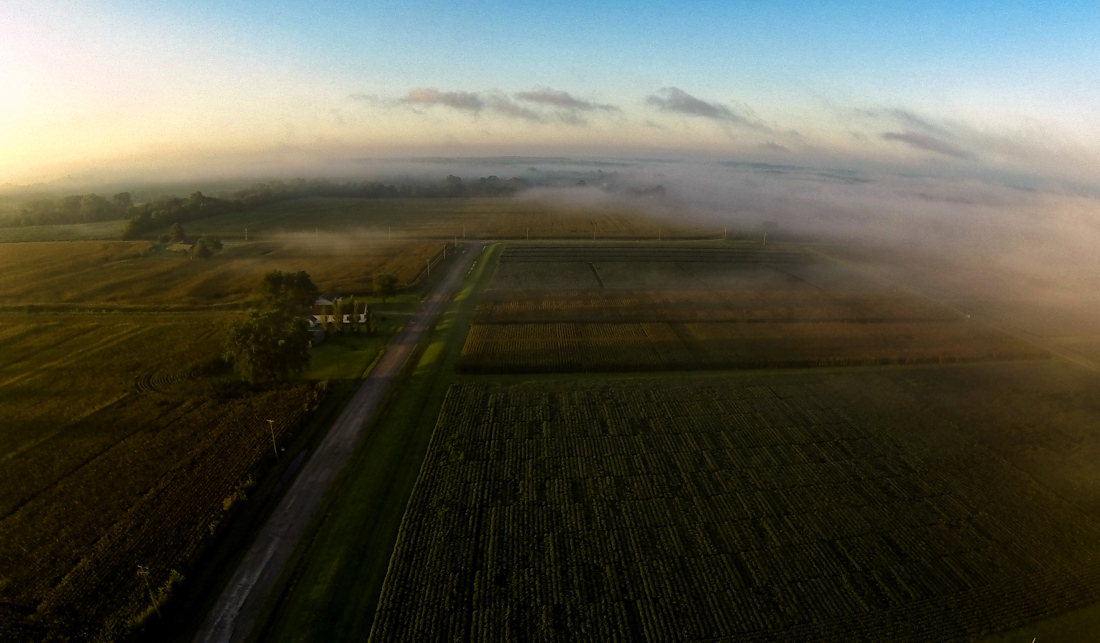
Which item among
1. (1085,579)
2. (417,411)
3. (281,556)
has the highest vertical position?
(417,411)

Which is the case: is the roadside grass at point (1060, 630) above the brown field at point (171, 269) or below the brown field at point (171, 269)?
below

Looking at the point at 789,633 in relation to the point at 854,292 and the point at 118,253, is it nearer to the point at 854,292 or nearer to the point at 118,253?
the point at 854,292

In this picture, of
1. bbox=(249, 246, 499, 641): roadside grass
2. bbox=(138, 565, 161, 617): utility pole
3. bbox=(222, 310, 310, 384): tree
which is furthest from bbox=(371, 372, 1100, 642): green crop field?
bbox=(222, 310, 310, 384): tree

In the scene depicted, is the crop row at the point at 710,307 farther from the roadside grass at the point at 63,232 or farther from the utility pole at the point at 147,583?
the roadside grass at the point at 63,232

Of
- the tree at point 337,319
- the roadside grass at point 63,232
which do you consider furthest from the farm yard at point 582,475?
the roadside grass at point 63,232

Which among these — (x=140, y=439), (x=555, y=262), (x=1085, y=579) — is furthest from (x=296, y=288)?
(x=1085, y=579)

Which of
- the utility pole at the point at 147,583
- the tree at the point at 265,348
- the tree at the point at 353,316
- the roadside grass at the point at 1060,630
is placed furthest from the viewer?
the tree at the point at 353,316
